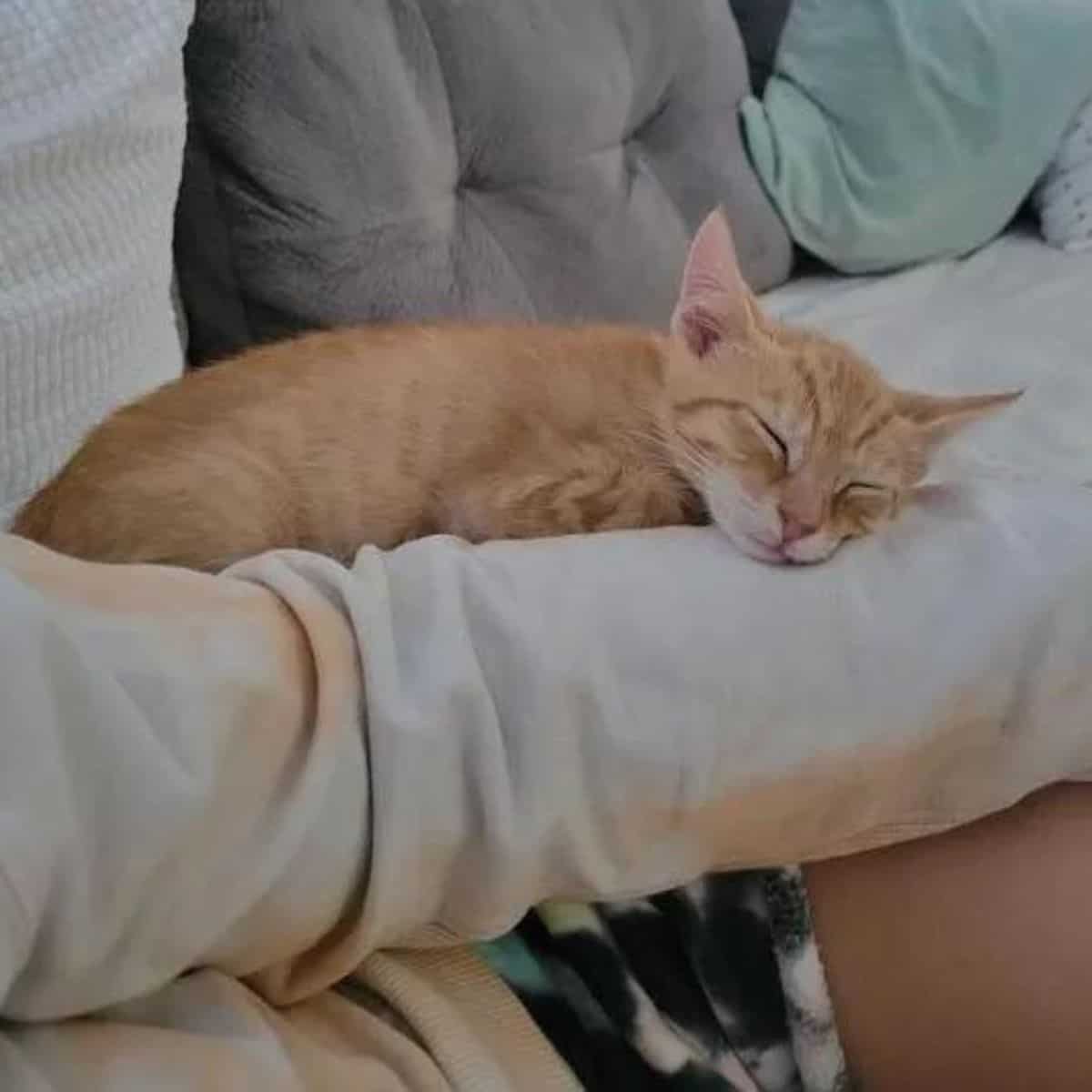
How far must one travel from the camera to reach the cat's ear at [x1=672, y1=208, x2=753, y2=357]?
111 cm

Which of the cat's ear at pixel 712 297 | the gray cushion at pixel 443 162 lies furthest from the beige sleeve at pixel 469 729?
the gray cushion at pixel 443 162

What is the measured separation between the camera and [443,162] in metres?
1.41

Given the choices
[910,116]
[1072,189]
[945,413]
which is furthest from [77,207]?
[1072,189]

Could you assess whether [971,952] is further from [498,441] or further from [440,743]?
[498,441]

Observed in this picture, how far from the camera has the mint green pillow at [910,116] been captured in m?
→ 1.86

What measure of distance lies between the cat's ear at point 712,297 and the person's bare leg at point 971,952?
1.28ft

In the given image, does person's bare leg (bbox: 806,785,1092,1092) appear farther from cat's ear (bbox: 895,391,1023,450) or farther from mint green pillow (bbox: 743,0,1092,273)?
mint green pillow (bbox: 743,0,1092,273)

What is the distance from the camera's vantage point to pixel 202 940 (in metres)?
0.69

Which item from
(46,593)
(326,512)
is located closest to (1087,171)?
(326,512)

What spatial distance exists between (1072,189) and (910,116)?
0.22 m

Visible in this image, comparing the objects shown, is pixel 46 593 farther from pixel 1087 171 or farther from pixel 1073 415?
pixel 1087 171

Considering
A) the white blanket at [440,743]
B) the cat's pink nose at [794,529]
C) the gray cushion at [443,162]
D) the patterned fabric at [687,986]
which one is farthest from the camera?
the gray cushion at [443,162]

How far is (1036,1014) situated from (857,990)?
0.08 m

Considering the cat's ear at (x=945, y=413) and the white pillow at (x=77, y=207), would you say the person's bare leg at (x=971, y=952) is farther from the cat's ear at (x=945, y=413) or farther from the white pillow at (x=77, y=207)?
the white pillow at (x=77, y=207)
